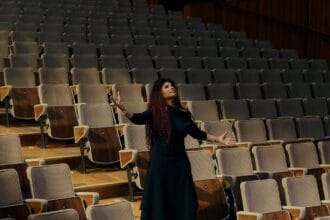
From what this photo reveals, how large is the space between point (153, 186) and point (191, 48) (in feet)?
3.83

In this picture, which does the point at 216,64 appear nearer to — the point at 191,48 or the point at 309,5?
the point at 191,48

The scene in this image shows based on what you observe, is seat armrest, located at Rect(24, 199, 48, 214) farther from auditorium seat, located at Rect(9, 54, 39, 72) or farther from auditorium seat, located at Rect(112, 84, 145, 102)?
auditorium seat, located at Rect(9, 54, 39, 72)

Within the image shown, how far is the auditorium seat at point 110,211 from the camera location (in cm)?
71

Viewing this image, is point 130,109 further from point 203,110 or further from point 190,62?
point 190,62

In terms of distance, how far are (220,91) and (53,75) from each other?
431mm

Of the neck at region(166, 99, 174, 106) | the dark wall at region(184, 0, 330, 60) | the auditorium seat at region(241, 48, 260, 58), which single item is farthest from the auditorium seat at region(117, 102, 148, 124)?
the dark wall at region(184, 0, 330, 60)

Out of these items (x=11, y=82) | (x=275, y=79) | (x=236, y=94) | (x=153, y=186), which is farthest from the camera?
(x=275, y=79)

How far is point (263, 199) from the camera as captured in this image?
3.00ft

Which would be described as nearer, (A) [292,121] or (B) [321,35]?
(A) [292,121]

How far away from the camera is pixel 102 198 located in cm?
102

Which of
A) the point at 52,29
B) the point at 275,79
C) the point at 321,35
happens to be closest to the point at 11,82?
the point at 52,29

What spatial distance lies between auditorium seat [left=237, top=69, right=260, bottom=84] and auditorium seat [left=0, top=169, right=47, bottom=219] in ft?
3.29

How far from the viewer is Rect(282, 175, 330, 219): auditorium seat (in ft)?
3.08

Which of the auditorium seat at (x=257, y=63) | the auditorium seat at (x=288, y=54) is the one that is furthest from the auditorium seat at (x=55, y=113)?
the auditorium seat at (x=288, y=54)
